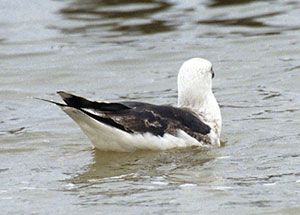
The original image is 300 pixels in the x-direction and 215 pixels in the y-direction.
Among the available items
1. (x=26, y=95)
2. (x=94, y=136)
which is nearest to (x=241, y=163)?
(x=94, y=136)

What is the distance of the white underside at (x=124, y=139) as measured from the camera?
941cm

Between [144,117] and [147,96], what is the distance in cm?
374

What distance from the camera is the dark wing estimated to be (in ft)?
30.5

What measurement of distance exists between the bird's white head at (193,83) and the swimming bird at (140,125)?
0.18 metres

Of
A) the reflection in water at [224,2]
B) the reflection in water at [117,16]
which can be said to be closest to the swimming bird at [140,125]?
the reflection in water at [117,16]

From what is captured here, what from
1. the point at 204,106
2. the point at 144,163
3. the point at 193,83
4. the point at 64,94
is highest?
the point at 64,94

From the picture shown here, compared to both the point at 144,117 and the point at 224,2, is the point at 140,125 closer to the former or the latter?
the point at 144,117

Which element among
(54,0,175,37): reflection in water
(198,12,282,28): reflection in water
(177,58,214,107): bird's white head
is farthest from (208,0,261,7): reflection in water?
(177,58,214,107): bird's white head

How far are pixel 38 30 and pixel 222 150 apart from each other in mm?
9299

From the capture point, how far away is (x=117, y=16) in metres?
19.0

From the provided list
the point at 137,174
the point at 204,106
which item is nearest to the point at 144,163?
the point at 137,174

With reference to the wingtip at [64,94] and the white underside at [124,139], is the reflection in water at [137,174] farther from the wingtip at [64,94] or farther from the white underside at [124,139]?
the wingtip at [64,94]

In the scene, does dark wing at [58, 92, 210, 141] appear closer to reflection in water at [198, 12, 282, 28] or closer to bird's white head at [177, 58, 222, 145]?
bird's white head at [177, 58, 222, 145]

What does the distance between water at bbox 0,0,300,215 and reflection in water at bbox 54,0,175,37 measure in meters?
0.04
